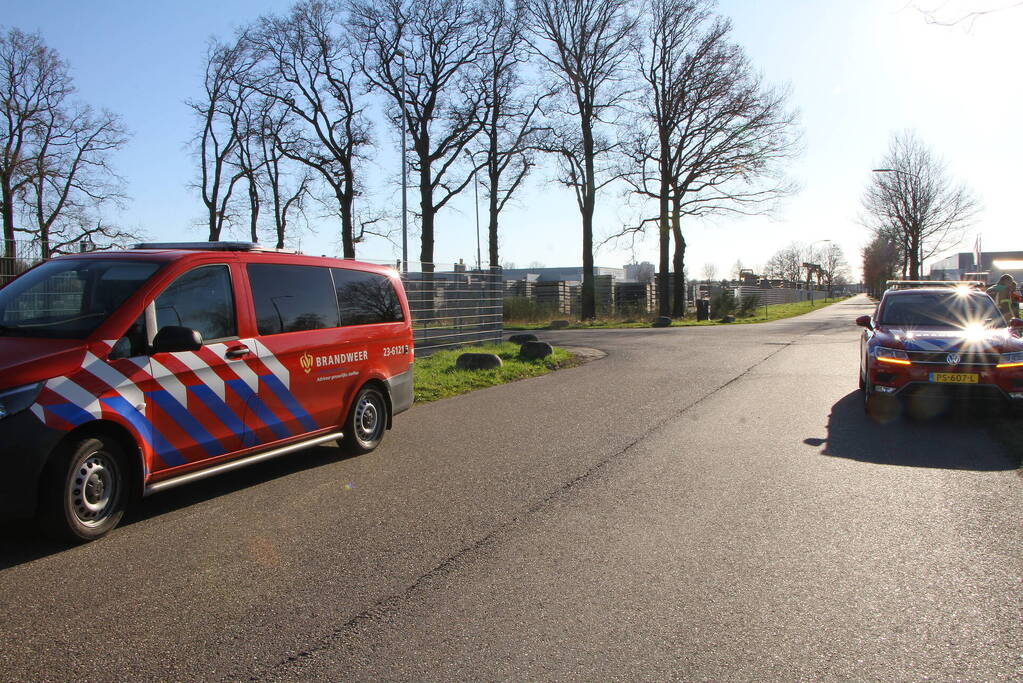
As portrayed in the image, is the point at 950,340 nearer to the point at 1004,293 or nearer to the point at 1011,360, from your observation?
the point at 1011,360

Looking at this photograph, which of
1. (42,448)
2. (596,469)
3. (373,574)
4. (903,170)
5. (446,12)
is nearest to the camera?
(373,574)

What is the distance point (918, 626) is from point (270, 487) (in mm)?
4595

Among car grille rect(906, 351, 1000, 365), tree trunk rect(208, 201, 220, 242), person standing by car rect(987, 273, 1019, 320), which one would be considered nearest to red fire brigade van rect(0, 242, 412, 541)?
car grille rect(906, 351, 1000, 365)

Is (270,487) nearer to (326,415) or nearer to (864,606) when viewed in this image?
(326,415)

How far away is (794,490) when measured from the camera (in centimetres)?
601

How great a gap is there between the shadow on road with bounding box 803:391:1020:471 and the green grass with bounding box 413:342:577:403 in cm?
558

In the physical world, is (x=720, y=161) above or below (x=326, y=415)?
above

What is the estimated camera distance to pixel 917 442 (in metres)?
7.96

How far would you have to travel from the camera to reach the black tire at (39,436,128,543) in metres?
4.62

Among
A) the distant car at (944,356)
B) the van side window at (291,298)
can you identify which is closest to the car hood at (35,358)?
the van side window at (291,298)

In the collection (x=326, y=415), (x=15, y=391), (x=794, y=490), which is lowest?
(x=794, y=490)

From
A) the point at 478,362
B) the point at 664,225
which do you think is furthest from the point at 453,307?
the point at 664,225

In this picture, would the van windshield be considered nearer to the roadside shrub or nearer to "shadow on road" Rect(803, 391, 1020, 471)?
"shadow on road" Rect(803, 391, 1020, 471)

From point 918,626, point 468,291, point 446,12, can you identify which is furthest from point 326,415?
point 446,12
